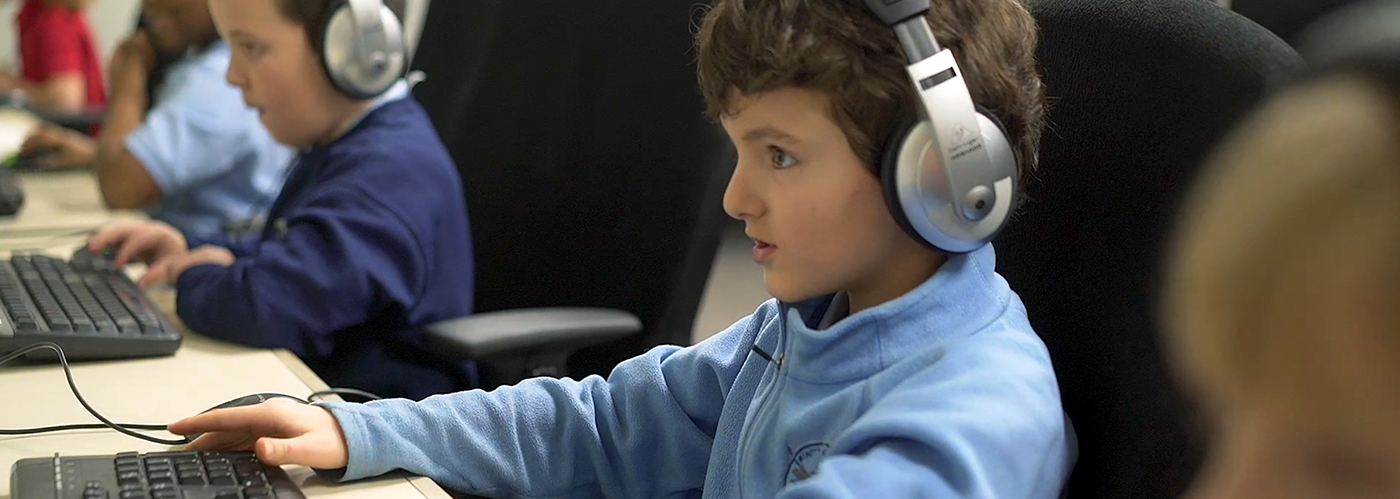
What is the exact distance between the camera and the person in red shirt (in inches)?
128

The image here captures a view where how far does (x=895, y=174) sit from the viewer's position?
2.48ft

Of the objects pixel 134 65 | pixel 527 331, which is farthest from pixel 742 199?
pixel 134 65

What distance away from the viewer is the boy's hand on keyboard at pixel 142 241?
1495 mm

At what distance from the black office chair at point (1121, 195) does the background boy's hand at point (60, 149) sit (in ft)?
6.18

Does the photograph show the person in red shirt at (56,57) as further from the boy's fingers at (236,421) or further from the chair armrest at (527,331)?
the boy's fingers at (236,421)

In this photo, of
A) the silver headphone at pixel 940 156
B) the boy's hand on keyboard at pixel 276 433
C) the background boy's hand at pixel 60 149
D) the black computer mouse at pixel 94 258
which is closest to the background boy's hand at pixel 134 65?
the background boy's hand at pixel 60 149

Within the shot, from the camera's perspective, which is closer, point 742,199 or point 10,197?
point 742,199

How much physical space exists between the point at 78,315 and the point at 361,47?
0.37 meters

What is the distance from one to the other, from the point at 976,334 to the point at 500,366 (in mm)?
658

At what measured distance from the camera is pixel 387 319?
138cm

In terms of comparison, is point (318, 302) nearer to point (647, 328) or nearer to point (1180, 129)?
point (647, 328)

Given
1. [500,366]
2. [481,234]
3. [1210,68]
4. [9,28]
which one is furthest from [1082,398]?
[9,28]

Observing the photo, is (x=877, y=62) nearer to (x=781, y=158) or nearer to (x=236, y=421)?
(x=781, y=158)

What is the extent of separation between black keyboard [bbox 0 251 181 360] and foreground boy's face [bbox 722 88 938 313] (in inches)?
25.1
